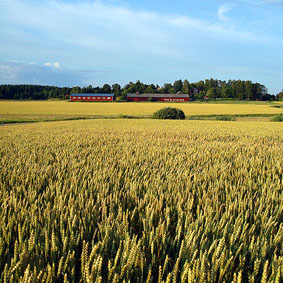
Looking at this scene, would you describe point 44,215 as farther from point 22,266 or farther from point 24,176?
point 24,176

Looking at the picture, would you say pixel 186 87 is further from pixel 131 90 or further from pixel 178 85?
pixel 131 90

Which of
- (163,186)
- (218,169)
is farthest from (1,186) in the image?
(218,169)

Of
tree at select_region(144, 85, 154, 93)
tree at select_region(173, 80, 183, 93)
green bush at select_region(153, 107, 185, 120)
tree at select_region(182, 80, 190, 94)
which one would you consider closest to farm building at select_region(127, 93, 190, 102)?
tree at select_region(144, 85, 154, 93)

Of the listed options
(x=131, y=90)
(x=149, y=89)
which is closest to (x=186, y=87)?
(x=149, y=89)

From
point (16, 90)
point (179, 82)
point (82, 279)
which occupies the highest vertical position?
point (179, 82)

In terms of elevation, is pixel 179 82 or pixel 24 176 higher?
pixel 179 82

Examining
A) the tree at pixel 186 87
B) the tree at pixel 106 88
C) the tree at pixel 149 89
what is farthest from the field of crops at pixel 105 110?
the tree at pixel 186 87

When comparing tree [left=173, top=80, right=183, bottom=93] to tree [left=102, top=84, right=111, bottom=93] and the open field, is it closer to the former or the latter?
tree [left=102, top=84, right=111, bottom=93]

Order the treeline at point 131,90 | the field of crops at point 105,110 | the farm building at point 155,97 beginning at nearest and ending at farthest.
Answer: the field of crops at point 105,110 → the farm building at point 155,97 → the treeline at point 131,90

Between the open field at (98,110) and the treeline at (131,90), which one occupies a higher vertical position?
the treeline at (131,90)

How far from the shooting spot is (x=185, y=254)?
146cm

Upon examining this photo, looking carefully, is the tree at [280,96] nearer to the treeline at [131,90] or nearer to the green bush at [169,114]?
the treeline at [131,90]

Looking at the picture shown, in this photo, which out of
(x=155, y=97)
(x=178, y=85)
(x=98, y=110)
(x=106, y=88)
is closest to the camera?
(x=98, y=110)

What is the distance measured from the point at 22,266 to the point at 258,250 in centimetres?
132
